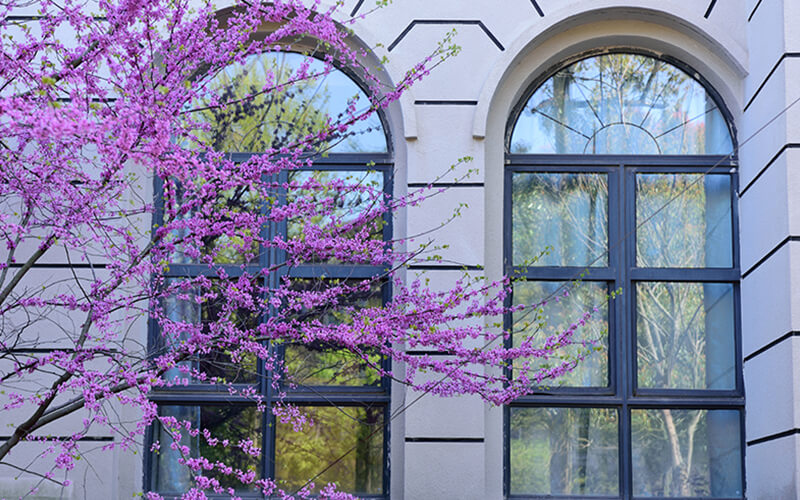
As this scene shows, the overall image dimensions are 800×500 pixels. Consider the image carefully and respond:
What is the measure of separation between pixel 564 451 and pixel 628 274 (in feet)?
3.35

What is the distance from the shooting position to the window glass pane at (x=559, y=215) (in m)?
5.75

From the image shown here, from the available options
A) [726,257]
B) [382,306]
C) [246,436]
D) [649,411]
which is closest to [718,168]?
[726,257]

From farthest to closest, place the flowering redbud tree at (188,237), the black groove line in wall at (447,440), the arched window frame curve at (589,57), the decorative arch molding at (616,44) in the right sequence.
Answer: the arched window frame curve at (589,57) → the decorative arch molding at (616,44) → the black groove line in wall at (447,440) → the flowering redbud tree at (188,237)

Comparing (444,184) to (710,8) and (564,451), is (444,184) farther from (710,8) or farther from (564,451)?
(710,8)

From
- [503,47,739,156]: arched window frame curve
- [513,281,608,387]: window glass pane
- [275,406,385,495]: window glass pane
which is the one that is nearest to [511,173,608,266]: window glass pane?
[513,281,608,387]: window glass pane

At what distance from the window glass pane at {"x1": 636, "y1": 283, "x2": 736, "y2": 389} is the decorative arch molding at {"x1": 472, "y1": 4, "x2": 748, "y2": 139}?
3.41ft

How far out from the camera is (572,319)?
5695 millimetres

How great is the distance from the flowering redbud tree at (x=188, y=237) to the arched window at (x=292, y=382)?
18mm

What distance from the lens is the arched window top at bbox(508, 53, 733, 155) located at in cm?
583

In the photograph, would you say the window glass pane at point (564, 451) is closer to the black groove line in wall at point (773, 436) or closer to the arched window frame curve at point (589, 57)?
the black groove line in wall at point (773, 436)

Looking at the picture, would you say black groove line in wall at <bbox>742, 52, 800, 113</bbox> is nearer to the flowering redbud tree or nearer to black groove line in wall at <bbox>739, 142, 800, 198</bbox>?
black groove line in wall at <bbox>739, 142, 800, 198</bbox>

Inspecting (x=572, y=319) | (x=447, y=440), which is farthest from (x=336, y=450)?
(x=572, y=319)

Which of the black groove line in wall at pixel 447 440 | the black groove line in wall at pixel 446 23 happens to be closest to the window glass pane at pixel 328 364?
the black groove line in wall at pixel 447 440

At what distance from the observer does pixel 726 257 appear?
18.7ft
